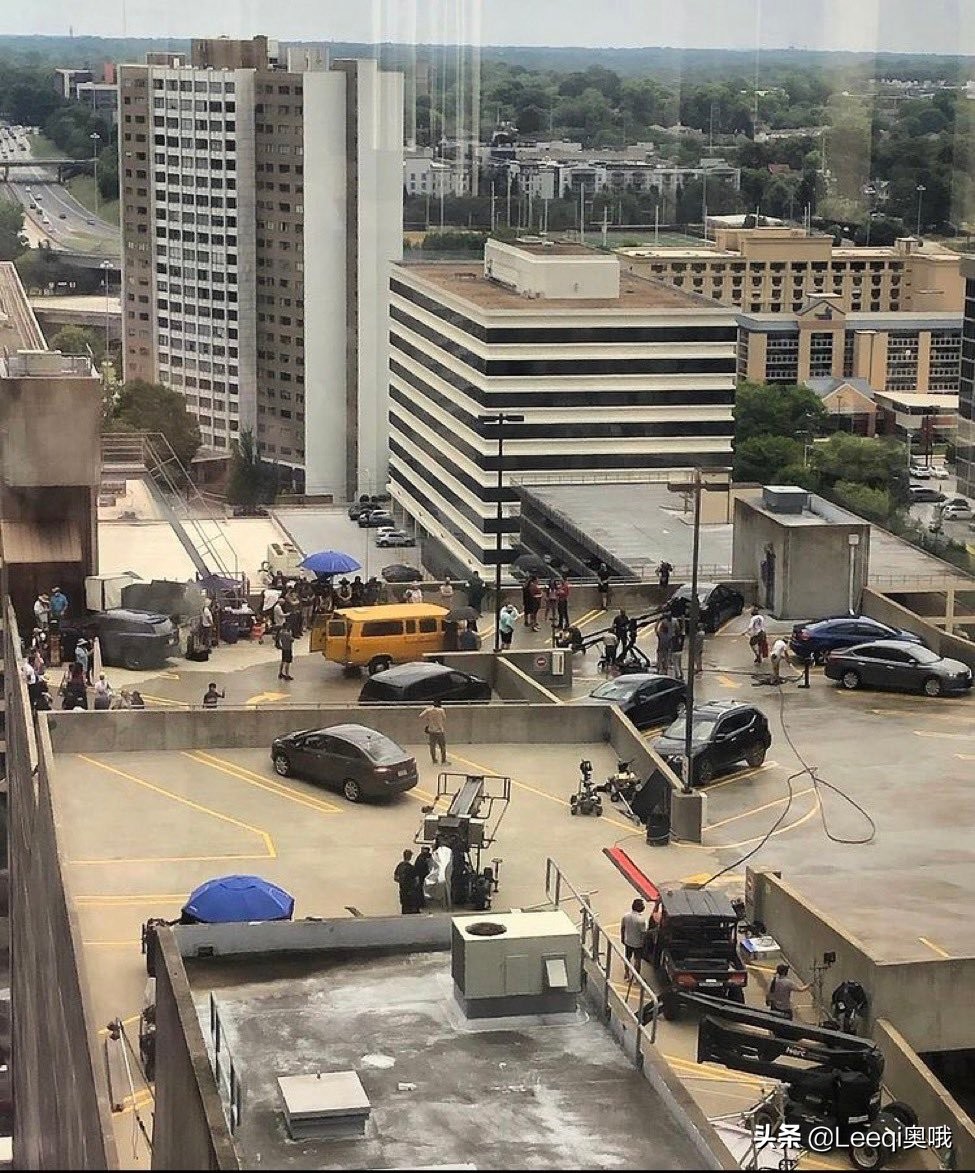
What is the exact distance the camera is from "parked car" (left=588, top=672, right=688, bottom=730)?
797 inches

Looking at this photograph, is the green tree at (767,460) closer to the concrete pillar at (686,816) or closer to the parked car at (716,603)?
the parked car at (716,603)

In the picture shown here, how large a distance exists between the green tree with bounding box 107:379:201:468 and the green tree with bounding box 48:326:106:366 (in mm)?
1298

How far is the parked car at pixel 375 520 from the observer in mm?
62100

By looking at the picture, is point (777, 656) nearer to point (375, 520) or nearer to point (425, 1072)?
point (425, 1072)

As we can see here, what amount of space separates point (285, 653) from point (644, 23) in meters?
74.6

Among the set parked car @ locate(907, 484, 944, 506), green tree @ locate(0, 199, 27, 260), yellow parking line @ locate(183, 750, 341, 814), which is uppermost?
green tree @ locate(0, 199, 27, 260)

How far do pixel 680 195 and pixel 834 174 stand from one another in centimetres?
710

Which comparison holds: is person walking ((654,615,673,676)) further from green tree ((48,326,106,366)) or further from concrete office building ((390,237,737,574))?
concrete office building ((390,237,737,574))

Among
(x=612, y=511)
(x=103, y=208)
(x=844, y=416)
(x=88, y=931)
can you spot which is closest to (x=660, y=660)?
(x=88, y=931)

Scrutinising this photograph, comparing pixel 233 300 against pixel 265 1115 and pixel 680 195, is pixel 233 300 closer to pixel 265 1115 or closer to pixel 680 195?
pixel 680 195

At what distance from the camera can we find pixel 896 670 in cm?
2205

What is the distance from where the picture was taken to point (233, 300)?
59.8 m

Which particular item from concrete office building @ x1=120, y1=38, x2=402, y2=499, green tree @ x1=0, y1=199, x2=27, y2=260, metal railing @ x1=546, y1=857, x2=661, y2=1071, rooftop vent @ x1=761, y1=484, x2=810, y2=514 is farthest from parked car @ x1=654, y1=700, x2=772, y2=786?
green tree @ x1=0, y1=199, x2=27, y2=260

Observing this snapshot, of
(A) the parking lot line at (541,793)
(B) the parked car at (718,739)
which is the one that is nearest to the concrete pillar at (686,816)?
(A) the parking lot line at (541,793)
